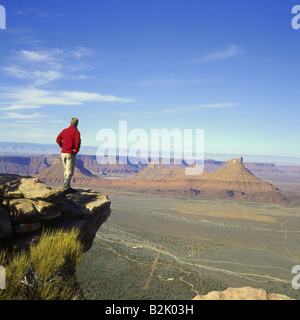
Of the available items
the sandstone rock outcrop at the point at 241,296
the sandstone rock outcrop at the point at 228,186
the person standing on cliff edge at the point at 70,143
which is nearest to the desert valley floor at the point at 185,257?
the person standing on cliff edge at the point at 70,143

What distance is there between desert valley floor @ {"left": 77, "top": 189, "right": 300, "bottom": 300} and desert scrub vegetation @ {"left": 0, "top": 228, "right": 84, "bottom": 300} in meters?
13.1

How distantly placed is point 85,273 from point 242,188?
103 metres

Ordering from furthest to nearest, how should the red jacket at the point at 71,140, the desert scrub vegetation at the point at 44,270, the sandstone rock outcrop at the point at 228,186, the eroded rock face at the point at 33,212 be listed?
the sandstone rock outcrop at the point at 228,186 → the red jacket at the point at 71,140 → the eroded rock face at the point at 33,212 → the desert scrub vegetation at the point at 44,270

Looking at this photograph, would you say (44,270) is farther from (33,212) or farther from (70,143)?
(70,143)

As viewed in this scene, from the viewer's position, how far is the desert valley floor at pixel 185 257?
20828 millimetres

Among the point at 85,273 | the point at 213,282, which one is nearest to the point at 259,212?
the point at 213,282

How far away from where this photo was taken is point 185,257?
30.2m

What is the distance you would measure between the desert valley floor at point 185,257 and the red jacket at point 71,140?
13203 millimetres

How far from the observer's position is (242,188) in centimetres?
11406

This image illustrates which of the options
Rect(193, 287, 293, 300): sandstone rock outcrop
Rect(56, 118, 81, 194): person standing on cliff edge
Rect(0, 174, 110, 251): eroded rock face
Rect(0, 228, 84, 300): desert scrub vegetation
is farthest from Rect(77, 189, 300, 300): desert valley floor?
Rect(193, 287, 293, 300): sandstone rock outcrop

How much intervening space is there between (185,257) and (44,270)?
27254mm

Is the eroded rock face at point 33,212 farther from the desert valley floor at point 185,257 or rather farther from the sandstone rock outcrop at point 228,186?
the sandstone rock outcrop at point 228,186

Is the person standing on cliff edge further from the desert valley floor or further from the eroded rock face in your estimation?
the desert valley floor

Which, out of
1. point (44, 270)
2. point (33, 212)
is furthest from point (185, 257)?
point (44, 270)
